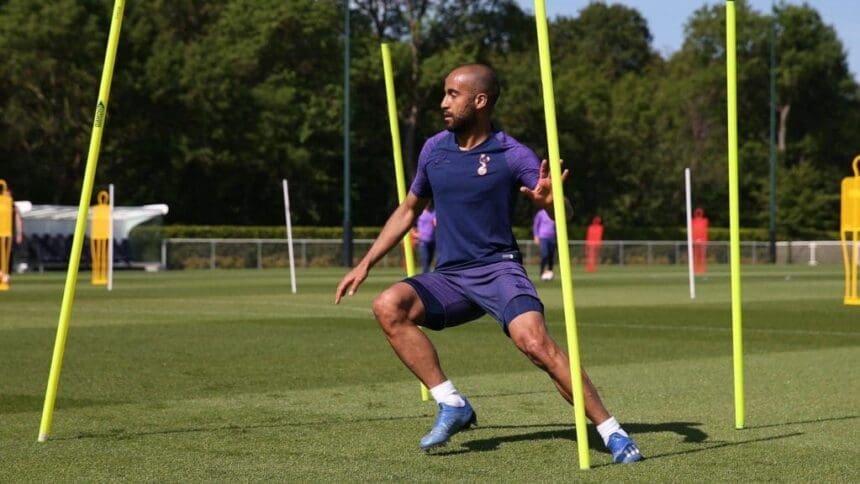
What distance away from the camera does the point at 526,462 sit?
777 cm

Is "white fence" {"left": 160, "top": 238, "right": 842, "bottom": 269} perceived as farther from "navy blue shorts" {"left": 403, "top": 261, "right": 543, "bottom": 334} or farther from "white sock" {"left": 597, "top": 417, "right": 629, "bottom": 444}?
"white sock" {"left": 597, "top": 417, "right": 629, "bottom": 444}

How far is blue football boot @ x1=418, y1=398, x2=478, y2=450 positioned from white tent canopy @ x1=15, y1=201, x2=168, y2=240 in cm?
3807

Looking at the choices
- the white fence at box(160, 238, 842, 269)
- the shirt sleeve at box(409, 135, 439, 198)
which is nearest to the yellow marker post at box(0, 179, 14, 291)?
the white fence at box(160, 238, 842, 269)

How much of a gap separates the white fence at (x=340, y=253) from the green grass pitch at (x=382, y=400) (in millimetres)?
29233

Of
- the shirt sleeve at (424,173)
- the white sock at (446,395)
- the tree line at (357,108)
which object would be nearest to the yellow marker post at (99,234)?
the tree line at (357,108)

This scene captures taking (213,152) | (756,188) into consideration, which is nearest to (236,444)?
(213,152)

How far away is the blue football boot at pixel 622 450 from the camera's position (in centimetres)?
761

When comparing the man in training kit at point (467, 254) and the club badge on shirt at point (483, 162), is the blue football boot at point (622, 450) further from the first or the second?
the club badge on shirt at point (483, 162)

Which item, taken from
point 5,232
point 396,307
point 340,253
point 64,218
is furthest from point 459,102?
point 340,253

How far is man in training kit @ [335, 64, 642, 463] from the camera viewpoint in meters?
8.03

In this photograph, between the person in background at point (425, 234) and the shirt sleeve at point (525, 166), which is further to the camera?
the person in background at point (425, 234)

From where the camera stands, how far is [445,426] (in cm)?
816

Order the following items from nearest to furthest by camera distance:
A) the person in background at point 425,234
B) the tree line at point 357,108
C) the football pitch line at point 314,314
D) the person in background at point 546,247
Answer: the football pitch line at point 314,314, the person in background at point 425,234, the person in background at point 546,247, the tree line at point 357,108

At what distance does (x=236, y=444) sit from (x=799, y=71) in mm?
85736
